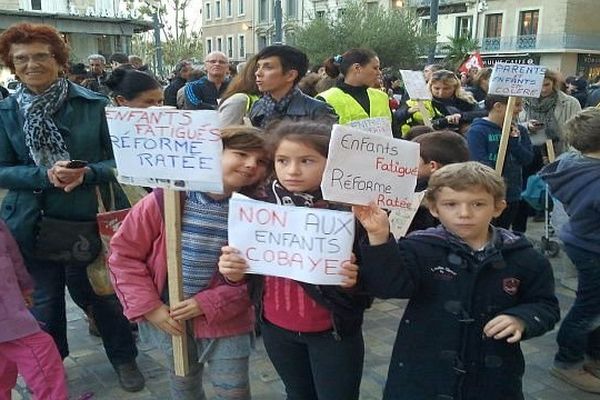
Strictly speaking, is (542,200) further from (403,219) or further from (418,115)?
(403,219)

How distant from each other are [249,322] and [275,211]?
0.71 metres

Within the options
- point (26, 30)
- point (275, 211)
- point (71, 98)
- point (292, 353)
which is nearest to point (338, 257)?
point (275, 211)

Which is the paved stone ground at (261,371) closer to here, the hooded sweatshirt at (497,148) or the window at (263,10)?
the hooded sweatshirt at (497,148)

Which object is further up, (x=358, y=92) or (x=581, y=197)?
(x=358, y=92)

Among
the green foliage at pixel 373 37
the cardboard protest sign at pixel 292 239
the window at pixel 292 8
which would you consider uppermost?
the window at pixel 292 8

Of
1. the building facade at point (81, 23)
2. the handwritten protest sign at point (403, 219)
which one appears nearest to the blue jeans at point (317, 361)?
the handwritten protest sign at point (403, 219)

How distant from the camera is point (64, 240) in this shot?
3.02m

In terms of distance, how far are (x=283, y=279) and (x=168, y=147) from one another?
0.66 m

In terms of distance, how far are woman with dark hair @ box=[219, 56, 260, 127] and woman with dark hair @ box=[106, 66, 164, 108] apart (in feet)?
1.63

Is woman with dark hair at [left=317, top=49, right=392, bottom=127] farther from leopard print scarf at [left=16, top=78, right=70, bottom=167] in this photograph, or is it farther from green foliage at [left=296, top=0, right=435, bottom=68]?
green foliage at [left=296, top=0, right=435, bottom=68]

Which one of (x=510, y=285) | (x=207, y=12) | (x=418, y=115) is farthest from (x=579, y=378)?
(x=207, y=12)

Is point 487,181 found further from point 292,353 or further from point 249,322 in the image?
point 249,322

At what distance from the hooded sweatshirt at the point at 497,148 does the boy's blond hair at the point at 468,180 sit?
8.45ft

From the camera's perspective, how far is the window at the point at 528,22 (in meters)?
37.4
